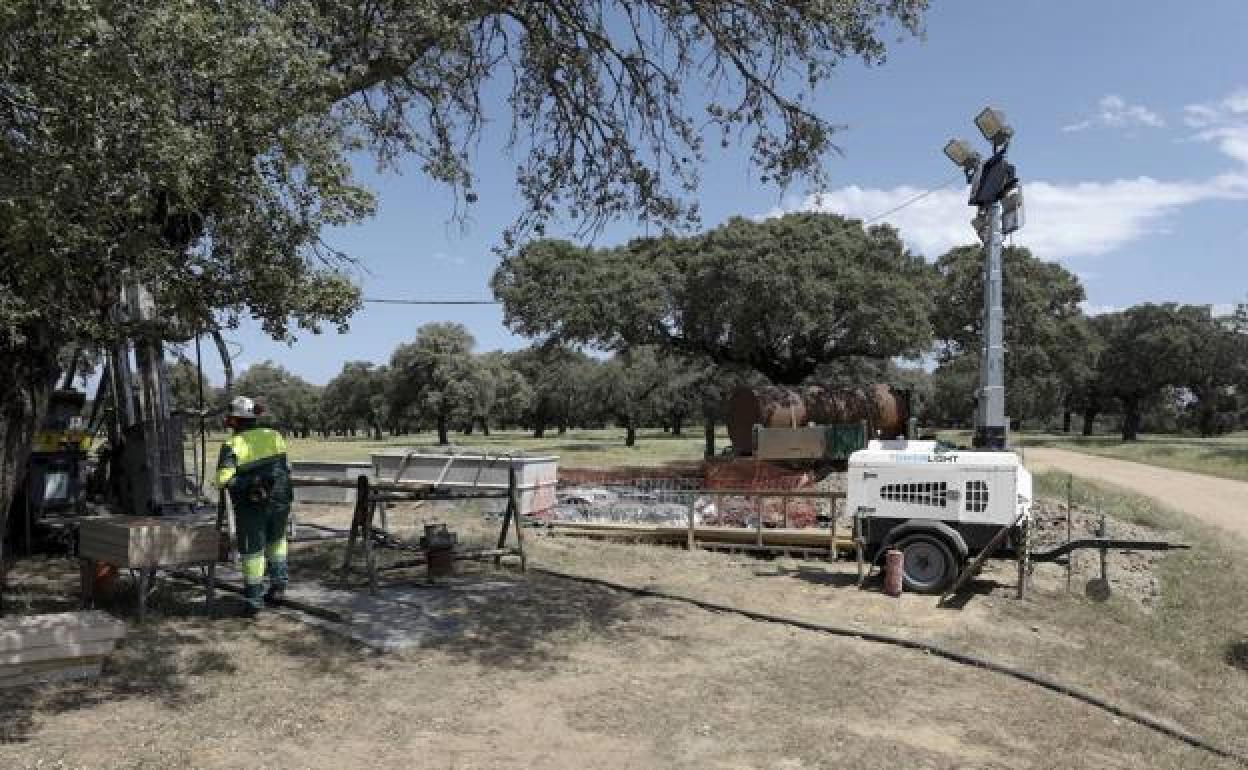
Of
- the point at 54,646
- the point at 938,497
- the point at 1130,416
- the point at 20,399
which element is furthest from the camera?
the point at 1130,416

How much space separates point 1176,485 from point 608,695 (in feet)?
86.0

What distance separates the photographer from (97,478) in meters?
14.1

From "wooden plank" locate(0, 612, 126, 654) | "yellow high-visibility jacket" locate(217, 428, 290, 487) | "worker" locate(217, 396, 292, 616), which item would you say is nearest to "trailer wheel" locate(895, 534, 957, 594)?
"worker" locate(217, 396, 292, 616)

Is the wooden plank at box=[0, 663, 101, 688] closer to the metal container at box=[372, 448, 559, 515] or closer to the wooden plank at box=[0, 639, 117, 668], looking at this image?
the wooden plank at box=[0, 639, 117, 668]

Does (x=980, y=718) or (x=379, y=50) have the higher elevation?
(x=379, y=50)

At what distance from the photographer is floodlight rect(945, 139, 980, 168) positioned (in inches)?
565

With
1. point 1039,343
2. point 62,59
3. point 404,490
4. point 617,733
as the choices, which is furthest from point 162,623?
point 1039,343

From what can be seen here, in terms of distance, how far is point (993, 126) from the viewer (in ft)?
44.9

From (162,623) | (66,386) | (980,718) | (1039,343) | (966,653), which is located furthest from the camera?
(1039,343)

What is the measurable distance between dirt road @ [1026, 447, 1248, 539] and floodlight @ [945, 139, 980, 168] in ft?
29.8

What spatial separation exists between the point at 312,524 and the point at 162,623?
7.29m

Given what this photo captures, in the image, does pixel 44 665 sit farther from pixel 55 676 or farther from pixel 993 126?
pixel 993 126

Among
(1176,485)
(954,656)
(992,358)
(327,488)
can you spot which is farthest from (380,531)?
(1176,485)

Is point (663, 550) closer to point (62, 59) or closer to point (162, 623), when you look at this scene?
point (162, 623)
